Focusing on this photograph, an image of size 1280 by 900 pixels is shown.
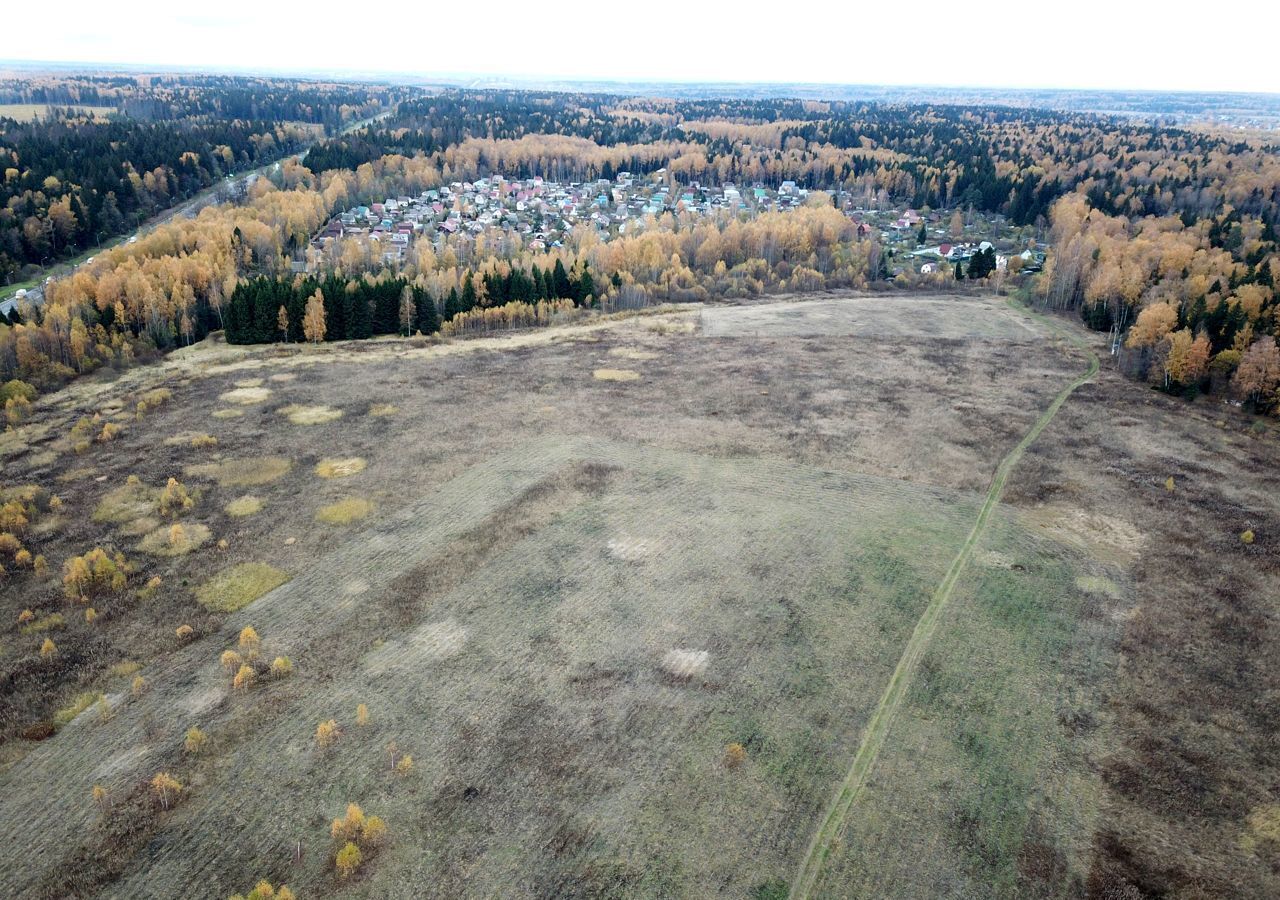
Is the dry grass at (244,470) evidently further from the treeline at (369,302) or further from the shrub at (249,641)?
the treeline at (369,302)

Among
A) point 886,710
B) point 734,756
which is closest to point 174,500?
point 734,756

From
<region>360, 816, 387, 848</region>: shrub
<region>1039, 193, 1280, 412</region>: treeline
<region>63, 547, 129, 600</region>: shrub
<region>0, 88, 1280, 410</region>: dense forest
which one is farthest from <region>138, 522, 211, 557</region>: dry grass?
<region>1039, 193, 1280, 412</region>: treeline

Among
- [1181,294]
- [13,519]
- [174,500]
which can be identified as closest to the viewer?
[13,519]

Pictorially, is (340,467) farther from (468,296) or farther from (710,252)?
(710,252)

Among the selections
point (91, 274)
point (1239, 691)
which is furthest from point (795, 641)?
point (91, 274)

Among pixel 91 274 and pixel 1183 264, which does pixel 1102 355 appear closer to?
pixel 1183 264

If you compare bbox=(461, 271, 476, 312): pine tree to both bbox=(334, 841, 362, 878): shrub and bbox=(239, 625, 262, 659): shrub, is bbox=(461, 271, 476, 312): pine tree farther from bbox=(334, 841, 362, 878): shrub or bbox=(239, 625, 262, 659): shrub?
bbox=(334, 841, 362, 878): shrub
